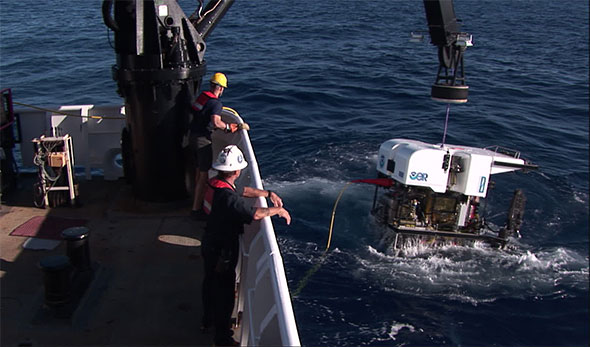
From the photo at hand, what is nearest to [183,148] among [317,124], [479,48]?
[317,124]

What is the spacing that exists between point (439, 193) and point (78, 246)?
395 inches

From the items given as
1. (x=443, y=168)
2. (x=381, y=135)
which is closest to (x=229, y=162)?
(x=443, y=168)

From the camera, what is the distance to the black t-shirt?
4.48 meters

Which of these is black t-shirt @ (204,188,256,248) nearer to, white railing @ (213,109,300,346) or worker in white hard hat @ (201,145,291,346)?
worker in white hard hat @ (201,145,291,346)

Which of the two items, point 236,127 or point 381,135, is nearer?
point 236,127

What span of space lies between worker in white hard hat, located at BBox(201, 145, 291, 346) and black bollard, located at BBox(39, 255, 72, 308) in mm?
1347

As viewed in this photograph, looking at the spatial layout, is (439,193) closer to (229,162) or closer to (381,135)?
(381,135)

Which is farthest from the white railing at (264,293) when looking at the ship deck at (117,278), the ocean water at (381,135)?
the ocean water at (381,135)

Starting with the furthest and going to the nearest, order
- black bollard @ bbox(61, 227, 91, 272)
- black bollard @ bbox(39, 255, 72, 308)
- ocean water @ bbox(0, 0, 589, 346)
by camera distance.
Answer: ocean water @ bbox(0, 0, 589, 346) < black bollard @ bbox(61, 227, 91, 272) < black bollard @ bbox(39, 255, 72, 308)

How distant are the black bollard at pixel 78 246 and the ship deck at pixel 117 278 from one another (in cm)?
21

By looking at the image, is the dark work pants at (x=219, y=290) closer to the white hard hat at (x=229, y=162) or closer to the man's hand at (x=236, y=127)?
the white hard hat at (x=229, y=162)

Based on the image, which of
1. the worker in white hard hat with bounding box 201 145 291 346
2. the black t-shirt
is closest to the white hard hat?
the worker in white hard hat with bounding box 201 145 291 346

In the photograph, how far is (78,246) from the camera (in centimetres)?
555

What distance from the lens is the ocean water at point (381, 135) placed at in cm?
1115
